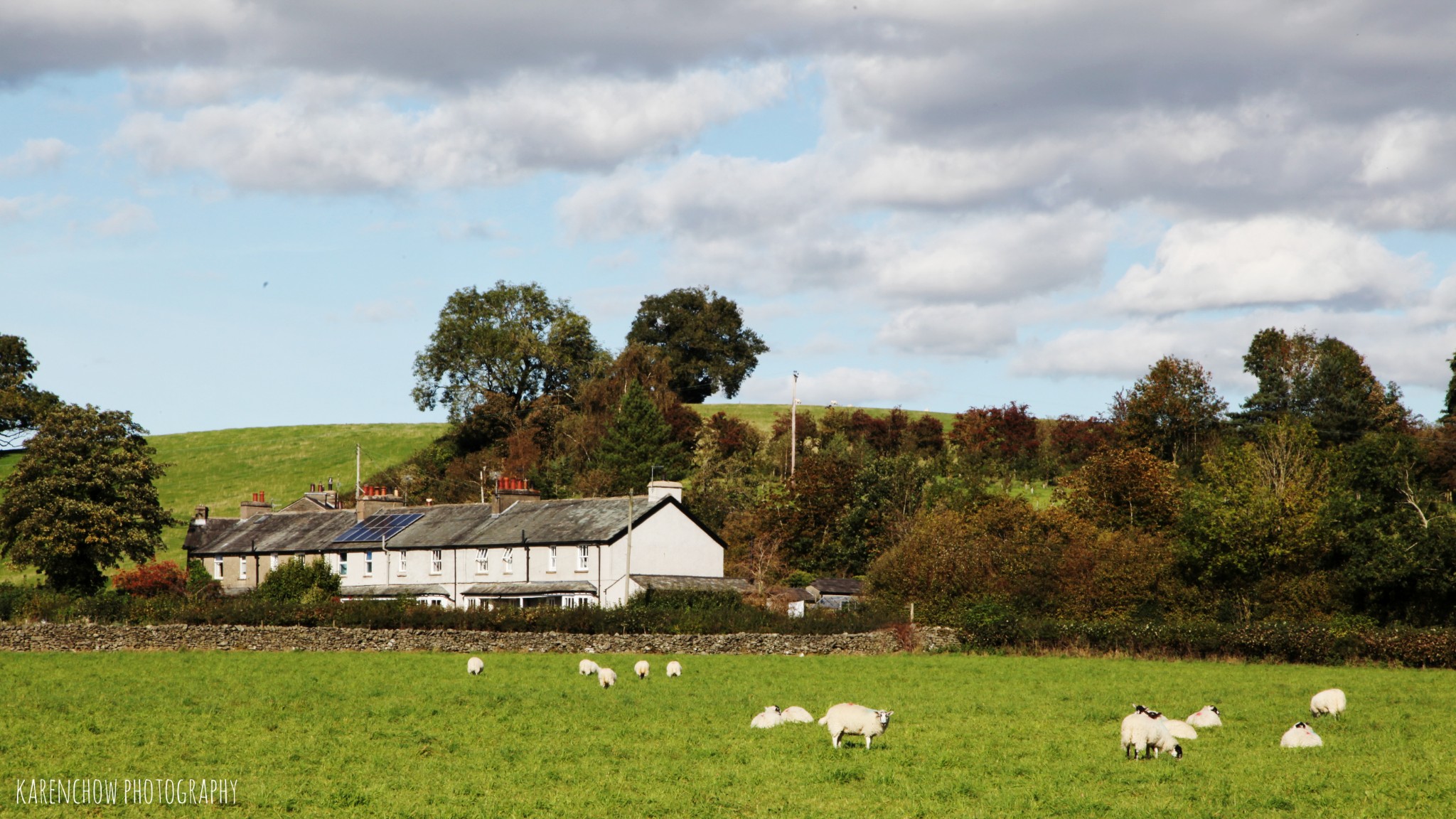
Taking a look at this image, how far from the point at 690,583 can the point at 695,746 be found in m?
42.0

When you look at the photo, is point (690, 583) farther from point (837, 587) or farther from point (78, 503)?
point (78, 503)

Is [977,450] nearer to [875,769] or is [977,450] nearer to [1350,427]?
[1350,427]

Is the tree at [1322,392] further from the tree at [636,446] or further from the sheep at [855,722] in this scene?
the sheep at [855,722]

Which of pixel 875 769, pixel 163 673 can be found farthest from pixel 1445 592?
pixel 163 673

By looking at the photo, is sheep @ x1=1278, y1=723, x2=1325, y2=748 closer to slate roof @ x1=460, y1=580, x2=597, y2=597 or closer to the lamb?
the lamb

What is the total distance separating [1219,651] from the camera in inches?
1757

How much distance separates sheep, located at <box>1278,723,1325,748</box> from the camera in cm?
2089

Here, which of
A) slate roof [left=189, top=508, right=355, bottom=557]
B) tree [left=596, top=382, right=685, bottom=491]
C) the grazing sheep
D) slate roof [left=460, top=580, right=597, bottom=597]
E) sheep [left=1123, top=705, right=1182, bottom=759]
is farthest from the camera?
tree [left=596, top=382, right=685, bottom=491]

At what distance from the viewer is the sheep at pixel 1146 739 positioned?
19.5 meters

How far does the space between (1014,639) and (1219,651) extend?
24.4ft

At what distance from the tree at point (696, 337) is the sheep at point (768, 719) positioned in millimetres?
97418

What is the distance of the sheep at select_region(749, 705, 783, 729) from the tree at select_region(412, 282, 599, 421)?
267 ft

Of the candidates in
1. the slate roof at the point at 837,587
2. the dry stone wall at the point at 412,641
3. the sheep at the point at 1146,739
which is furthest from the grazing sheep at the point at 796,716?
the slate roof at the point at 837,587

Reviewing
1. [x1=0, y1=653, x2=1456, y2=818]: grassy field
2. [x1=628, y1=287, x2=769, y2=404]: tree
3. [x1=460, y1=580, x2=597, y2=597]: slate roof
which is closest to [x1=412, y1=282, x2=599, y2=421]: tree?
[x1=628, y1=287, x2=769, y2=404]: tree
